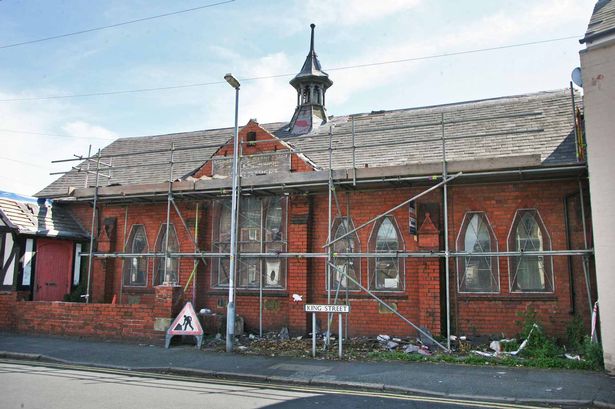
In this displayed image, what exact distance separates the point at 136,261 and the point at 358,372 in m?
9.58

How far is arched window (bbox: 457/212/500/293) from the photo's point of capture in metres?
12.5

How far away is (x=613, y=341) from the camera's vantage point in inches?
353

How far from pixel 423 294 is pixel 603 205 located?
15.0ft

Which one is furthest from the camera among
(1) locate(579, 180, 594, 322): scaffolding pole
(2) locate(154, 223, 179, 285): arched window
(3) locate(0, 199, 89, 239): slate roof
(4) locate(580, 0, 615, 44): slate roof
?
(2) locate(154, 223, 179, 285): arched window

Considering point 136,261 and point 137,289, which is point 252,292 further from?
point 136,261

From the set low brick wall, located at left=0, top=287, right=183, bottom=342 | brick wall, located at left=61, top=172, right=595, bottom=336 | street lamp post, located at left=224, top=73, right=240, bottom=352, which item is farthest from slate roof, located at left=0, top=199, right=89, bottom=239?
street lamp post, located at left=224, top=73, right=240, bottom=352

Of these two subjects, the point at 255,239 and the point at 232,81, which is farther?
the point at 255,239

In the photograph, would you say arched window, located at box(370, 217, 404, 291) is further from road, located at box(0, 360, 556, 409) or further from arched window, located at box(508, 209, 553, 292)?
road, located at box(0, 360, 556, 409)

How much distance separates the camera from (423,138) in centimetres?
1486

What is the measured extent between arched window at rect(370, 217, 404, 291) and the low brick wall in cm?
521

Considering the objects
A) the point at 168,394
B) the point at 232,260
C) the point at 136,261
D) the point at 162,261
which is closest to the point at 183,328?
the point at 232,260

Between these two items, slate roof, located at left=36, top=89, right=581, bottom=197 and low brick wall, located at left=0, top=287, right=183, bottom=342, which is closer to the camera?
low brick wall, located at left=0, top=287, right=183, bottom=342

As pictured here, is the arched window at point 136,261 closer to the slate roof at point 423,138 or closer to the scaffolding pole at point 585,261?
the slate roof at point 423,138

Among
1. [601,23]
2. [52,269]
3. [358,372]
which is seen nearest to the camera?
[358,372]
